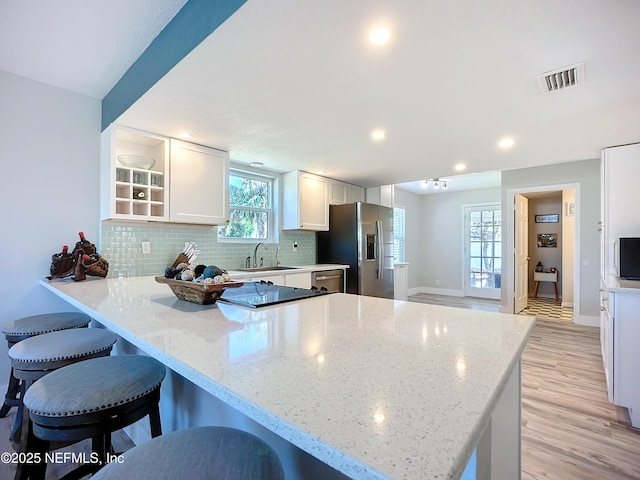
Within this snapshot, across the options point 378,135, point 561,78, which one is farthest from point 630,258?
point 378,135

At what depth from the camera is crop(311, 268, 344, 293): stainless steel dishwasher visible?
3.95m

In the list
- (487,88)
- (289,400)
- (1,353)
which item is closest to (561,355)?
(487,88)

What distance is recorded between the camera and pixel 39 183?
2408 millimetres

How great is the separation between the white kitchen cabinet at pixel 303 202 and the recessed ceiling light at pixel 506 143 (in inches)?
89.9

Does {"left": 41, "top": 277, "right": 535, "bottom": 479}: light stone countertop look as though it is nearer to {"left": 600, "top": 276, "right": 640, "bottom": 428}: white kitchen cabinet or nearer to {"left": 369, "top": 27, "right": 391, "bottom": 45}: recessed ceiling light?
{"left": 369, "top": 27, "right": 391, "bottom": 45}: recessed ceiling light

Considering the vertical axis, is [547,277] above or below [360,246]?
below

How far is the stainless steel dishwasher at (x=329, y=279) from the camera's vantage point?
395cm

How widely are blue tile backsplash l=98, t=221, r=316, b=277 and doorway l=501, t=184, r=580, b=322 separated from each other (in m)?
3.93

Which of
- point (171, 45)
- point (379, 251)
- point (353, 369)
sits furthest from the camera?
point (379, 251)

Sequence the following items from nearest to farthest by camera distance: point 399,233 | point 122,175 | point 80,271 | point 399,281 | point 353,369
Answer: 1. point 353,369
2. point 80,271
3. point 122,175
4. point 399,281
5. point 399,233

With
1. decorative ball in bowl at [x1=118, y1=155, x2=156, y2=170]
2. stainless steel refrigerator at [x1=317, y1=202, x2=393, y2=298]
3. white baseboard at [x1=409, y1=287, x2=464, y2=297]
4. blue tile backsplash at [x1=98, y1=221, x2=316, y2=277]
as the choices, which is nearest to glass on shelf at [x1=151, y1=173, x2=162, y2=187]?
decorative ball in bowl at [x1=118, y1=155, x2=156, y2=170]

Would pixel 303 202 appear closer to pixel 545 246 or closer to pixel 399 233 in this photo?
pixel 399 233

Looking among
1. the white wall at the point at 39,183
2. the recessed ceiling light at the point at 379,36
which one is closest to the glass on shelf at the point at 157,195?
the white wall at the point at 39,183

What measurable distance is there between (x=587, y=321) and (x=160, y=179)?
19.0 feet
